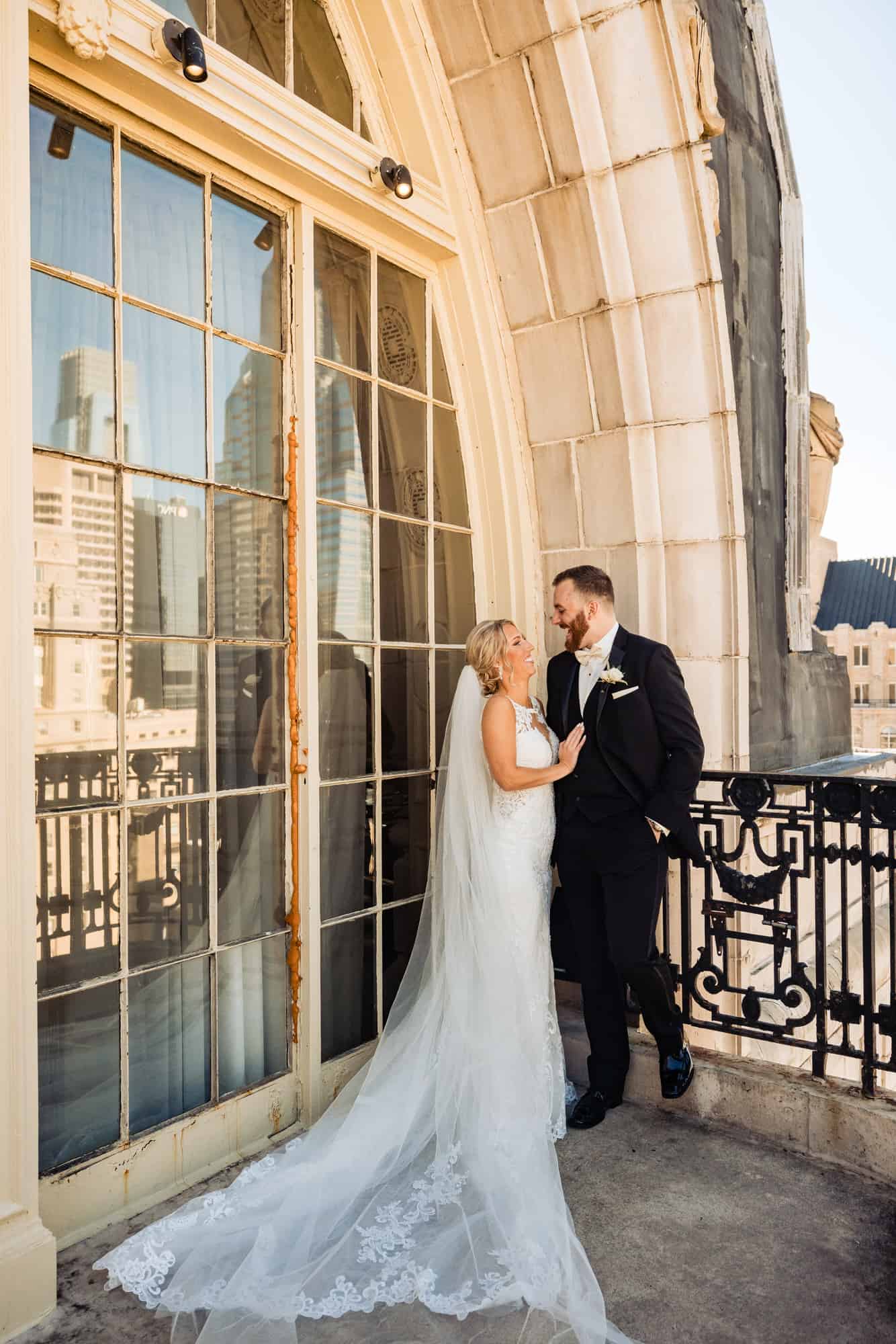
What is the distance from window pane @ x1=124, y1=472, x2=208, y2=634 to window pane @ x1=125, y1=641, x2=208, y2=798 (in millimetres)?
84

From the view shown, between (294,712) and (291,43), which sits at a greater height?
(291,43)

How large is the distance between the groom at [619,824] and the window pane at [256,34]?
218 centimetres

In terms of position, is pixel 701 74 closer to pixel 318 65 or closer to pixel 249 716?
pixel 318 65

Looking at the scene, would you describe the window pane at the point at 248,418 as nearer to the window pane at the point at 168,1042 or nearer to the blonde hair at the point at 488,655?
the blonde hair at the point at 488,655

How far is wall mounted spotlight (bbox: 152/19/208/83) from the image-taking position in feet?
9.21

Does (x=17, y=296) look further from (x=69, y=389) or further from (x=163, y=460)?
(x=163, y=460)

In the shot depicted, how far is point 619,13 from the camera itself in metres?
3.84

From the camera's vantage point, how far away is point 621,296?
412 cm

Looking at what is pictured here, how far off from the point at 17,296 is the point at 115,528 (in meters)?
0.72

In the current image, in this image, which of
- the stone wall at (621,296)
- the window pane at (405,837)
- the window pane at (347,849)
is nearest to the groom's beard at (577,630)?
the stone wall at (621,296)

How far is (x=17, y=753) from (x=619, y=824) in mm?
2109

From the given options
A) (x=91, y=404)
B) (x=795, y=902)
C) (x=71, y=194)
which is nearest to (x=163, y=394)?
(x=91, y=404)

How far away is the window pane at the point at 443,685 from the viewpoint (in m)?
4.09

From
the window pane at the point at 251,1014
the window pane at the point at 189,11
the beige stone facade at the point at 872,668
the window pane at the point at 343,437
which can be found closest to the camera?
the window pane at the point at 189,11
